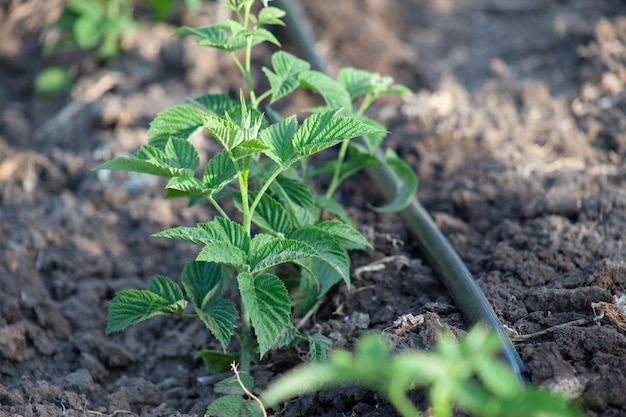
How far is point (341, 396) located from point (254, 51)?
8.21ft

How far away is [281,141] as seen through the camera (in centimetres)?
175

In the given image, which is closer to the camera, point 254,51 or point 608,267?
point 608,267

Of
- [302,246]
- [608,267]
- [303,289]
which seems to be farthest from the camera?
[303,289]

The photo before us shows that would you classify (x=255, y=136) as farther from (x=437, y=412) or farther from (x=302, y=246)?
(x=437, y=412)

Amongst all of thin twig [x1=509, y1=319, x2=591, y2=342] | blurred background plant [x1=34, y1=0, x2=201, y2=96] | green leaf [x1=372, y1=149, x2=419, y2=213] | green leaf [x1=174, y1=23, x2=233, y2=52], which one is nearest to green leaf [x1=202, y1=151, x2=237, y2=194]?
green leaf [x1=174, y1=23, x2=233, y2=52]

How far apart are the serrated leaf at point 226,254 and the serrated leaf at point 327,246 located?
0.65ft

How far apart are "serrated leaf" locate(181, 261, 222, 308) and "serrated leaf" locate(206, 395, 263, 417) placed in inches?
11.1

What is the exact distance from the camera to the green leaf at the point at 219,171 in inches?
67.7

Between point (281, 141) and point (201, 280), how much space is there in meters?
0.47

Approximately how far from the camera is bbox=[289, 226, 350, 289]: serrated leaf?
5.62 feet

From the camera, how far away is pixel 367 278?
6.97ft

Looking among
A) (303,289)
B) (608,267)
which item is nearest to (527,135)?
(608,267)

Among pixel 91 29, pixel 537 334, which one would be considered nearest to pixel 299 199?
pixel 537 334

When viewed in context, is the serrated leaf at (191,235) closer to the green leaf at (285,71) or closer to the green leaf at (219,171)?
the green leaf at (219,171)
